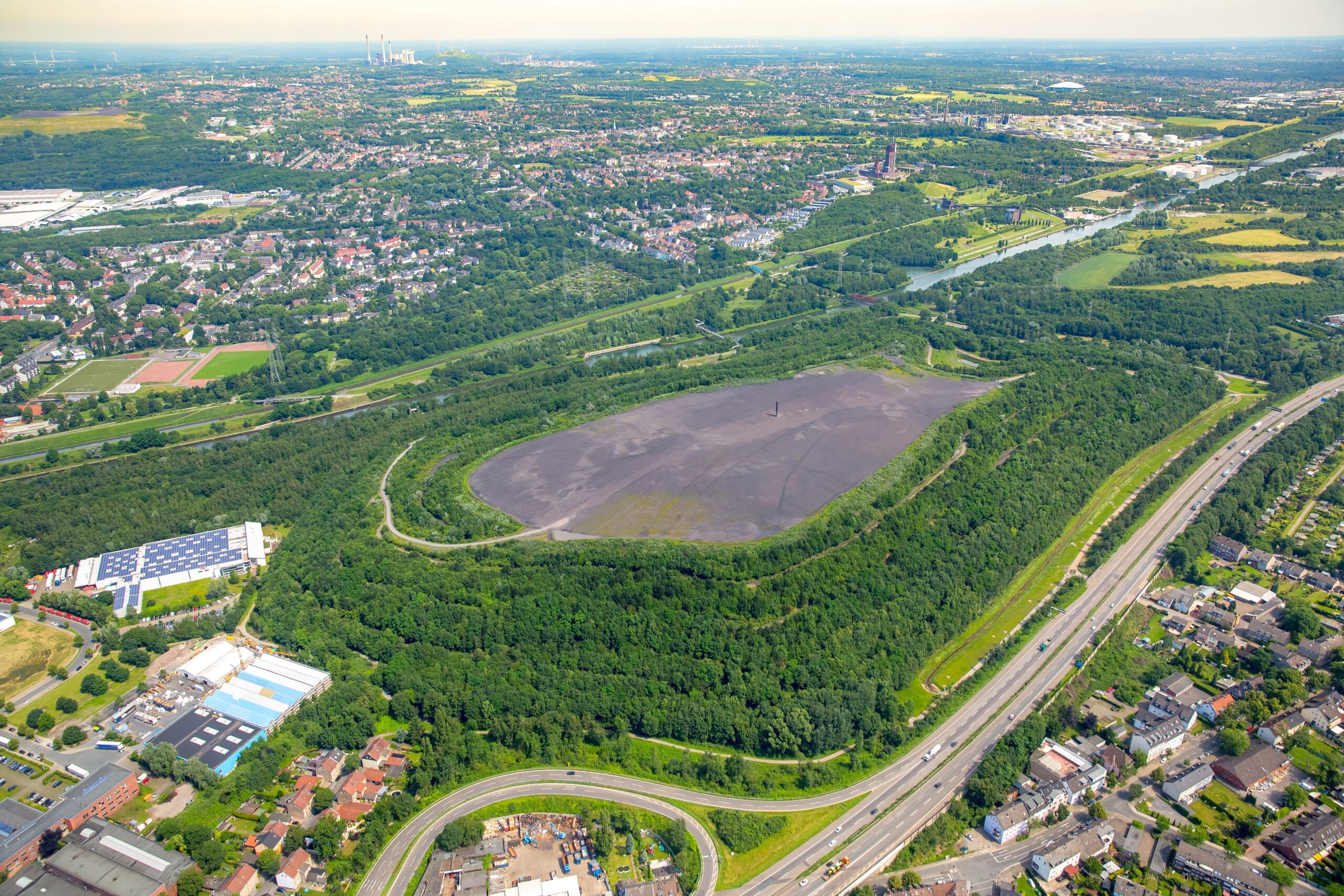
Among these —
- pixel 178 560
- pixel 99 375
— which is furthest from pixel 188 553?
pixel 99 375

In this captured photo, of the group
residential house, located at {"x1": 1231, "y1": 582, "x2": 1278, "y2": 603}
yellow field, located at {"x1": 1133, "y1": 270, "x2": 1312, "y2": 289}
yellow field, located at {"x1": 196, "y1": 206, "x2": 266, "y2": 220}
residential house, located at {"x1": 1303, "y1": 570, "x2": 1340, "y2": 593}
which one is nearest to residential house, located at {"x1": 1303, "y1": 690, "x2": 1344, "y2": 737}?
residential house, located at {"x1": 1231, "y1": 582, "x2": 1278, "y2": 603}

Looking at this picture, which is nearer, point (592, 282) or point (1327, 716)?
point (1327, 716)

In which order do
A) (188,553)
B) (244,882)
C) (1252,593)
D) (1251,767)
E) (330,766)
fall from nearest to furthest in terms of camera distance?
(244,882) → (1251,767) → (330,766) → (1252,593) → (188,553)

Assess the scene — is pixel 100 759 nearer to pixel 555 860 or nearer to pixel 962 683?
pixel 555 860

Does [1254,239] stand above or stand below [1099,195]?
below

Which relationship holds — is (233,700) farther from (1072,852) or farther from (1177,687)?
(1177,687)

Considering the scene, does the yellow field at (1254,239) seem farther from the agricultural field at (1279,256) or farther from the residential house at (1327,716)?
the residential house at (1327,716)
